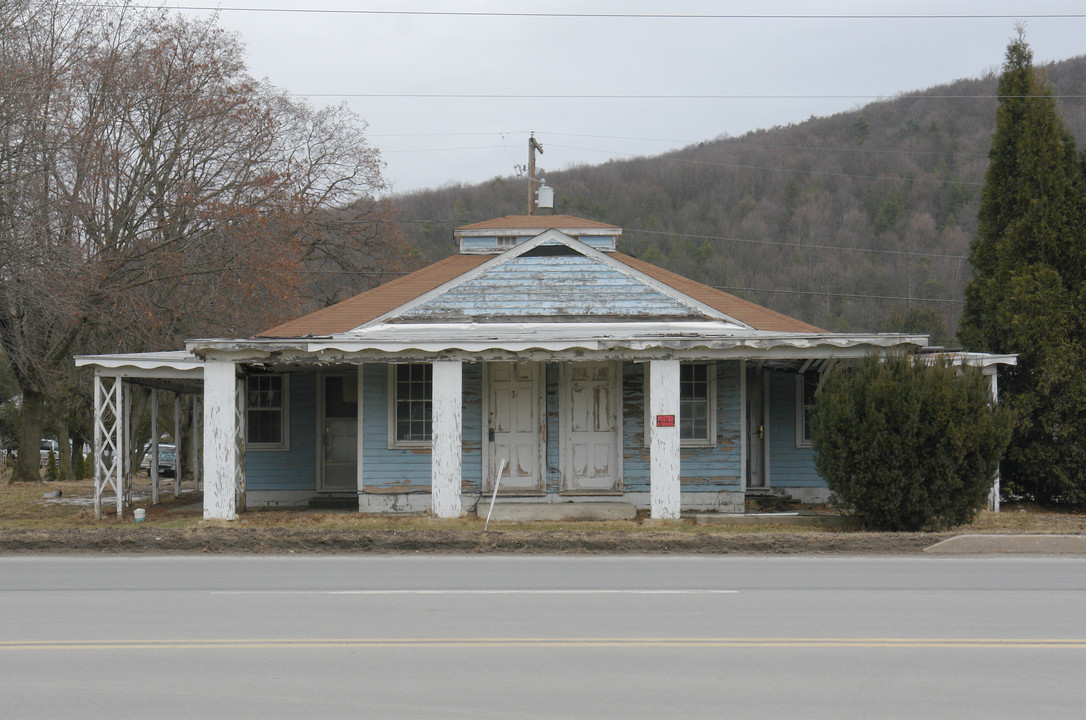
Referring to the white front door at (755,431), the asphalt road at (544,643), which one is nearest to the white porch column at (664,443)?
the white front door at (755,431)

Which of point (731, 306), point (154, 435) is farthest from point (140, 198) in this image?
point (731, 306)

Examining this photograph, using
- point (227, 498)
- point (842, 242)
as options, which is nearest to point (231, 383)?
point (227, 498)

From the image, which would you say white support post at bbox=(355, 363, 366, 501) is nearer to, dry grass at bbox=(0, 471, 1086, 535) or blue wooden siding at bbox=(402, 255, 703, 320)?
dry grass at bbox=(0, 471, 1086, 535)

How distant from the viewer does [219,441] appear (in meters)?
16.3

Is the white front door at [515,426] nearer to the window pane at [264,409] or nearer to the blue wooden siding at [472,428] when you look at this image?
the blue wooden siding at [472,428]

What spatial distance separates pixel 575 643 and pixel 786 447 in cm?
1353

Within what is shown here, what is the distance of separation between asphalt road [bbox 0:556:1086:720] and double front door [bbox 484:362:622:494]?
6909 mm

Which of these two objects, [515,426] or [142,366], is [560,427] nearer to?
[515,426]

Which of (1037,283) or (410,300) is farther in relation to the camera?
(410,300)

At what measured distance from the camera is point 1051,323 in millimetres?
19109

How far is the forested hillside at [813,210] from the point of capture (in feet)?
213

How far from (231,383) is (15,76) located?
29.2 feet

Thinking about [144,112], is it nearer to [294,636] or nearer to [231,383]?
[231,383]

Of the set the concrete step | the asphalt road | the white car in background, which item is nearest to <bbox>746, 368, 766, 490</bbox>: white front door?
the concrete step
